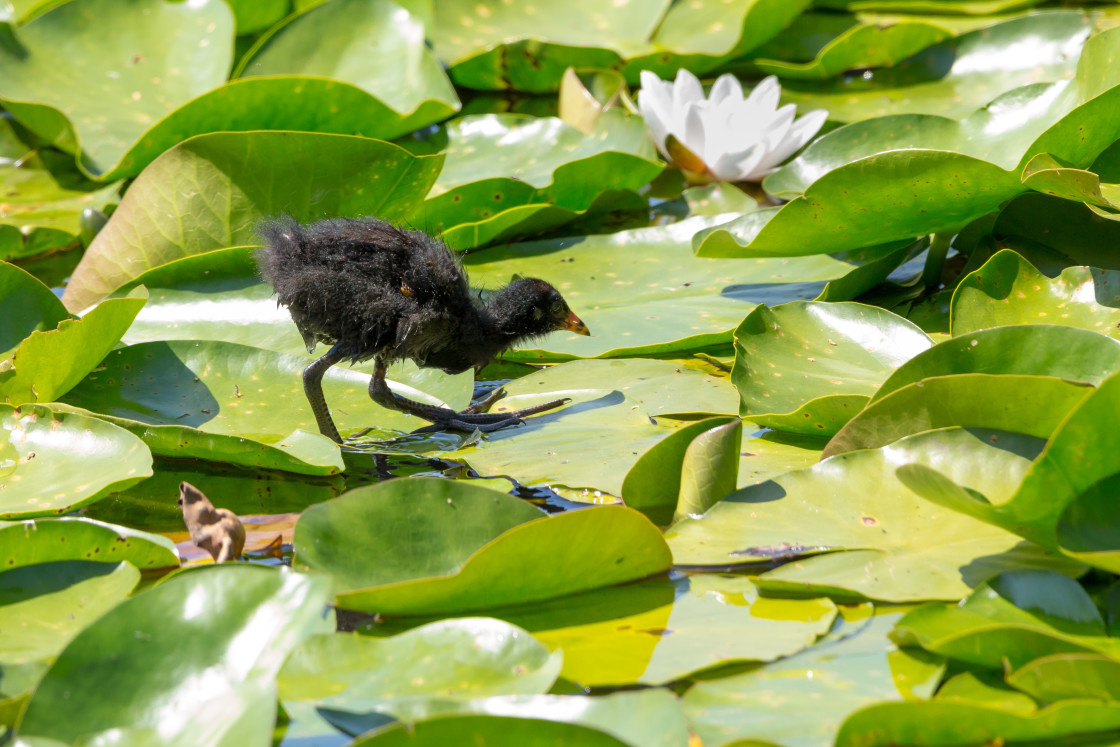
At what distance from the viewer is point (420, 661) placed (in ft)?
5.14

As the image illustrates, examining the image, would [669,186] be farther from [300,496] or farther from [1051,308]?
[300,496]

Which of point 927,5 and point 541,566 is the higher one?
point 927,5

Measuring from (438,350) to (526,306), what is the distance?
279 mm

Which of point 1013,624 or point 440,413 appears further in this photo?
point 440,413

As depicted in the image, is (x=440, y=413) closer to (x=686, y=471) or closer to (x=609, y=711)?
(x=686, y=471)

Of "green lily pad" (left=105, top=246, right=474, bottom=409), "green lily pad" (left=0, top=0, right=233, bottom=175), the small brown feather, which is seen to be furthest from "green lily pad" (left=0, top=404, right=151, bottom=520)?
"green lily pad" (left=0, top=0, right=233, bottom=175)

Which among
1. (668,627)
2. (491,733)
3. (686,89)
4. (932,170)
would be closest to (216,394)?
(668,627)

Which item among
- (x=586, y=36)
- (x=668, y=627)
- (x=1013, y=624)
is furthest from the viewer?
(x=586, y=36)

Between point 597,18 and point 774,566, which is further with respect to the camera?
point 597,18

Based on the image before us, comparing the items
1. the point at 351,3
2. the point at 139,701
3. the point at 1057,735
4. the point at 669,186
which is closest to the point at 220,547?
the point at 139,701

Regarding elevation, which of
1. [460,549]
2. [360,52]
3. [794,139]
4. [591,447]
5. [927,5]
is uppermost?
[927,5]

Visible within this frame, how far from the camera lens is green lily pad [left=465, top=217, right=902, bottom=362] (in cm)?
286

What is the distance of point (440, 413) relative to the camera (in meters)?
2.77

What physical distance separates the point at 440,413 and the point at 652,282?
0.83 metres
